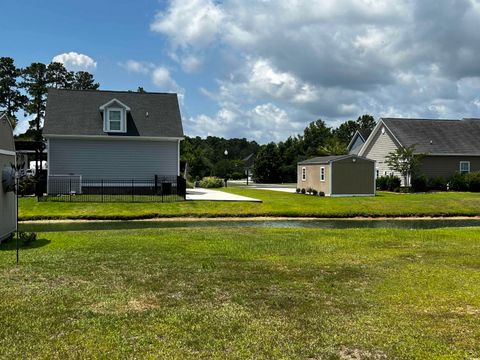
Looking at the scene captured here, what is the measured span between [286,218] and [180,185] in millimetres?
7365

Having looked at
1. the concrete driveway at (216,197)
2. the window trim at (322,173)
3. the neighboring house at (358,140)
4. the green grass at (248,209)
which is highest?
the neighboring house at (358,140)

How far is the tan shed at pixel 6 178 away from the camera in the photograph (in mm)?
12281

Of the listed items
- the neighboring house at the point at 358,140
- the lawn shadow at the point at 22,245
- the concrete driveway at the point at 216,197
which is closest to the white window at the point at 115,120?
the concrete driveway at the point at 216,197

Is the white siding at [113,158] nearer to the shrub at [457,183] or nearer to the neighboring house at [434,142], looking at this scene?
the neighboring house at [434,142]

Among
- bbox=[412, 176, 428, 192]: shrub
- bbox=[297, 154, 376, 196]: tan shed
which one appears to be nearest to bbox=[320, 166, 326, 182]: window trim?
bbox=[297, 154, 376, 196]: tan shed

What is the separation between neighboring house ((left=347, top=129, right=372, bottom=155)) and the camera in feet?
177

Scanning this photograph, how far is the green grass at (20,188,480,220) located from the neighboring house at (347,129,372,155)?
28.0 metres

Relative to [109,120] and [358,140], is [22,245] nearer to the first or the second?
[109,120]

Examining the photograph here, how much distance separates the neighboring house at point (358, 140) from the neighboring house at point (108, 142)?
1145 inches

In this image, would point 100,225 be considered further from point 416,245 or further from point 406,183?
point 406,183

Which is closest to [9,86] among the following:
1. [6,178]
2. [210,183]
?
[210,183]

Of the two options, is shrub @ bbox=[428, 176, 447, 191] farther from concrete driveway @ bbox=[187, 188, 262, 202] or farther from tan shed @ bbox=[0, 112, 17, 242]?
tan shed @ bbox=[0, 112, 17, 242]

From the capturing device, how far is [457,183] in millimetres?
35812

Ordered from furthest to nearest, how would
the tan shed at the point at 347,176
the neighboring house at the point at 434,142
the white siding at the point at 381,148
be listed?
the white siding at the point at 381,148 < the neighboring house at the point at 434,142 < the tan shed at the point at 347,176
